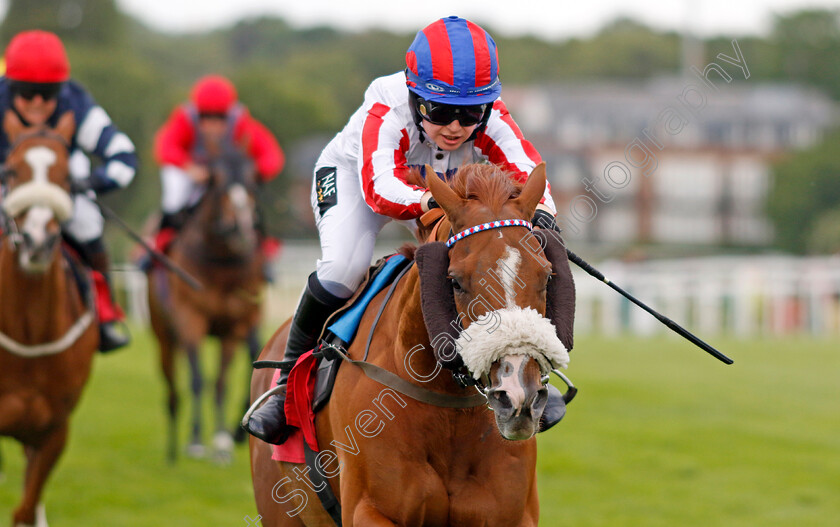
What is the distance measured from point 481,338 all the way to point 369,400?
2.53 feet

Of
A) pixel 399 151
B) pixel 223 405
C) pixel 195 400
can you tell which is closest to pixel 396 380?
pixel 399 151

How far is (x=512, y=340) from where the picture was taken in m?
3.00

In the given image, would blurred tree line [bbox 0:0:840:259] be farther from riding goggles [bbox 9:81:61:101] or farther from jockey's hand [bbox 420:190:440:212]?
jockey's hand [bbox 420:190:440:212]

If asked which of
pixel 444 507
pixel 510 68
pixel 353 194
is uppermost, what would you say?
pixel 353 194

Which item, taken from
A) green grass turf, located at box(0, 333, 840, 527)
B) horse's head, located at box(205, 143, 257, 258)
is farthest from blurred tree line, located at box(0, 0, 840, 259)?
green grass turf, located at box(0, 333, 840, 527)

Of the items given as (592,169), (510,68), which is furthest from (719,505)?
(510,68)

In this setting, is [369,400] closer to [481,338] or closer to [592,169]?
[481,338]

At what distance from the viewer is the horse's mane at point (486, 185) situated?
3.30m

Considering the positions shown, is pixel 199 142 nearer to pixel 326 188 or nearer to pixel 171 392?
pixel 171 392

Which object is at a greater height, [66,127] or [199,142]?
[66,127]

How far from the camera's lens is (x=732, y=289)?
21.6 m

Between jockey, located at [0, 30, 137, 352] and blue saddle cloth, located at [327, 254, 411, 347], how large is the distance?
108 inches

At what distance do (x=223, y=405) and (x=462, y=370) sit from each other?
20.6ft

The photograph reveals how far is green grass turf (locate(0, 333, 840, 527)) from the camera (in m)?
7.23
